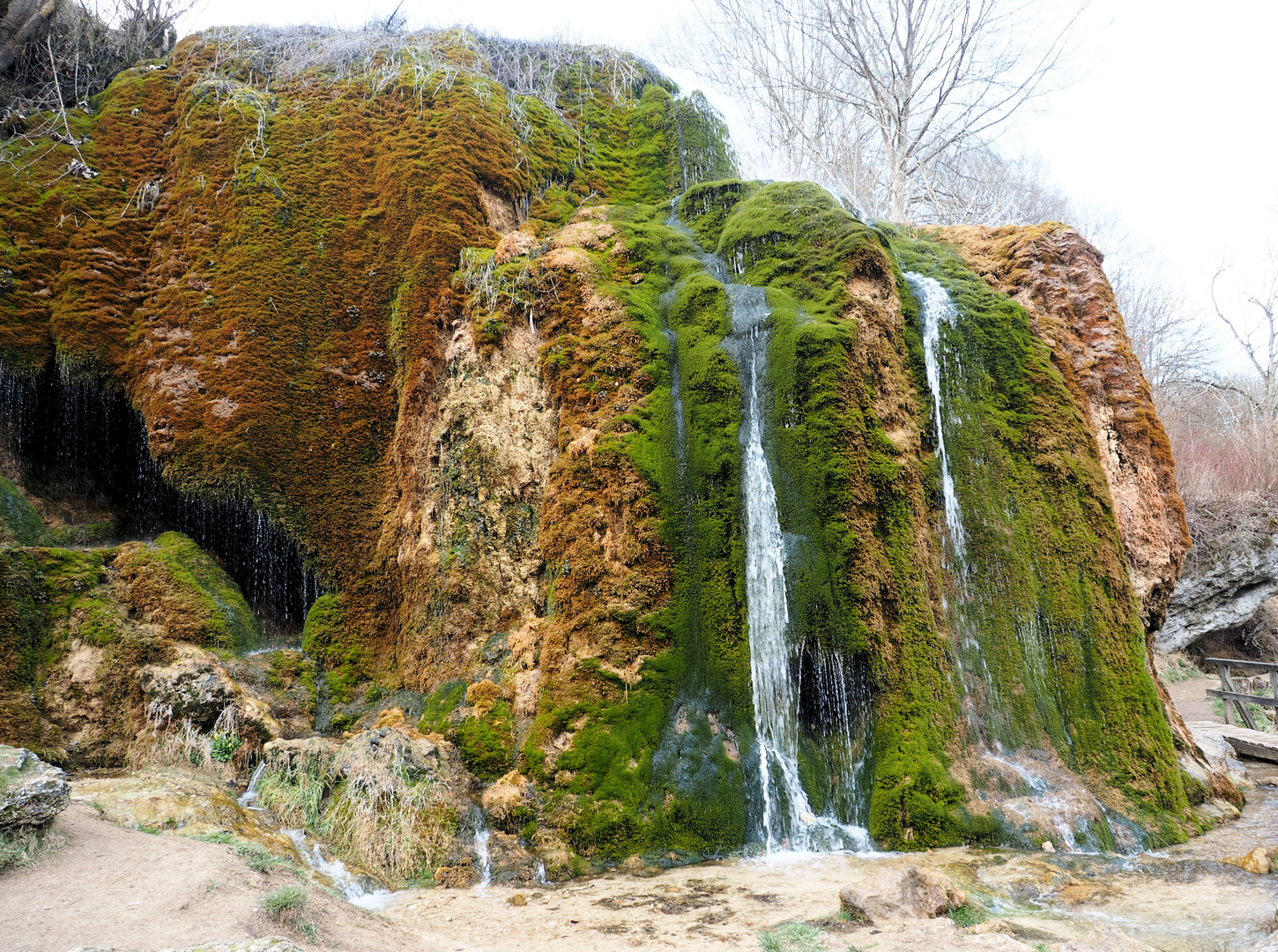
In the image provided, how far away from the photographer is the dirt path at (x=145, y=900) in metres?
3.14

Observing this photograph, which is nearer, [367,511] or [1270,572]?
[367,511]

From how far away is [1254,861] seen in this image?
5367 millimetres

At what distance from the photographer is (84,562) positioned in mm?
7527

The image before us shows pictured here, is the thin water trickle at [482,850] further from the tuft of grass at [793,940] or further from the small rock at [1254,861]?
the small rock at [1254,861]

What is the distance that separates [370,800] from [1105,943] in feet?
16.7

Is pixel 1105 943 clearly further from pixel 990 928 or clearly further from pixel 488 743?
pixel 488 743

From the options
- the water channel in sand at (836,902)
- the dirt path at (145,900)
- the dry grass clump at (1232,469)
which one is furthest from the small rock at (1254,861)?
the dry grass clump at (1232,469)

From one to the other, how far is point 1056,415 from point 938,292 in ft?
6.79

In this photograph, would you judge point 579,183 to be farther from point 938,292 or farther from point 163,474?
point 163,474

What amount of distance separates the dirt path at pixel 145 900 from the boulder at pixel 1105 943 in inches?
137

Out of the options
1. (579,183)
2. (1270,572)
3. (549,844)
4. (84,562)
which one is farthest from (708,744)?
(1270,572)

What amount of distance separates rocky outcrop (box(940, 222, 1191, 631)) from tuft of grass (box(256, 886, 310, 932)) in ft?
29.6

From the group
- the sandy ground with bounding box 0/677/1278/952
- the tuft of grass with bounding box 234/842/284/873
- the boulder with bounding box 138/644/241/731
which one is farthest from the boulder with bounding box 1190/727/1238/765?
the boulder with bounding box 138/644/241/731

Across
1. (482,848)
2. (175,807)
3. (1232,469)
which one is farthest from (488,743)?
(1232,469)
